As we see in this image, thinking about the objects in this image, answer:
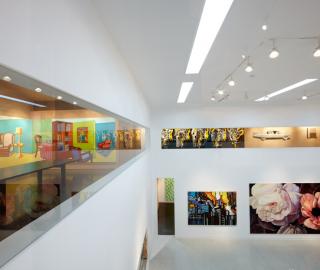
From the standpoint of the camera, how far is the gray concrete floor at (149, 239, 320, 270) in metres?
7.52

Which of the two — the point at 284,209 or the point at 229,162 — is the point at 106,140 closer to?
the point at 229,162

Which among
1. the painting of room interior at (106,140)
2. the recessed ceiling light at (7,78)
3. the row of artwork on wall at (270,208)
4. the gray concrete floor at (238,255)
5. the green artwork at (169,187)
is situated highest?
the recessed ceiling light at (7,78)

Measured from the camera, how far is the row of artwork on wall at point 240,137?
29.3 feet

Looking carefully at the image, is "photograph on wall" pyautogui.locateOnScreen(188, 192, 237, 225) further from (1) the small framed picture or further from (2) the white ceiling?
(2) the white ceiling

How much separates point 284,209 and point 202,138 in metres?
4.35

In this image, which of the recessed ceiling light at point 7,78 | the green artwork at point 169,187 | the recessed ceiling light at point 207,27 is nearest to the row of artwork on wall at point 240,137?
the green artwork at point 169,187

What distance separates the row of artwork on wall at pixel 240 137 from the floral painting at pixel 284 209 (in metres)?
1.68

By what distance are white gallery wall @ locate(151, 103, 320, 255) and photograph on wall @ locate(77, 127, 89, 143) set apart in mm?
7087

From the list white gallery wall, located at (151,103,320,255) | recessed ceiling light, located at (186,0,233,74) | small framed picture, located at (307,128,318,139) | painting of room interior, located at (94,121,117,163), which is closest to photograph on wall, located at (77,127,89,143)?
painting of room interior, located at (94,121,117,163)

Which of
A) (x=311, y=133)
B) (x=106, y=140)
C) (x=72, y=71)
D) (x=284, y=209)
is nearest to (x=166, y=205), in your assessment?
(x=284, y=209)

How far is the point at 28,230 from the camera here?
3.68ft

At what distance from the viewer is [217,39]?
2.91 metres

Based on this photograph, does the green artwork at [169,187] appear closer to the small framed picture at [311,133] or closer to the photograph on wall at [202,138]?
the photograph on wall at [202,138]

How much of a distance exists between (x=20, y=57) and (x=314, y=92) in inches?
314
